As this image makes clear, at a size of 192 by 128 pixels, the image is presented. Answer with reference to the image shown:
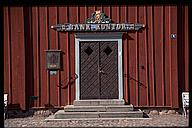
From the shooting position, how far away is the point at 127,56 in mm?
12711

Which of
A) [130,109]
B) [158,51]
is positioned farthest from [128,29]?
[130,109]

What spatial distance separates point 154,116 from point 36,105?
13.2 ft

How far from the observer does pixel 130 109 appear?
1203 centimetres

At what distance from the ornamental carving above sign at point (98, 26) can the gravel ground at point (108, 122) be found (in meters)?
Answer: 3.12

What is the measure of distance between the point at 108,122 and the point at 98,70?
2.62 m

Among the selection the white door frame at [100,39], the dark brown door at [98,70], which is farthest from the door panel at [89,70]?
the white door frame at [100,39]

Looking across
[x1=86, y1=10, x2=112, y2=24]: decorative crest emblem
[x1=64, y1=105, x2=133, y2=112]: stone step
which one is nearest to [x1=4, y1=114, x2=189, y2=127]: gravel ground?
[x1=64, y1=105, x2=133, y2=112]: stone step

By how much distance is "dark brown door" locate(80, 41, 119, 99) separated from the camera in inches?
507

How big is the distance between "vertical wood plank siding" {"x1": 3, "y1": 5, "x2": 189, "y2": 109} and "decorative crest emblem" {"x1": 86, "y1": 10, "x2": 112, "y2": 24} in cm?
13

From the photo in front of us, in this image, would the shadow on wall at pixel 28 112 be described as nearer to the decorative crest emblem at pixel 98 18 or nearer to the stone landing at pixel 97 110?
the stone landing at pixel 97 110

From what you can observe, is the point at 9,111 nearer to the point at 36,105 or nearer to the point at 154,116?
the point at 36,105

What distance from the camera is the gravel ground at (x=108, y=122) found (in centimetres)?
1030

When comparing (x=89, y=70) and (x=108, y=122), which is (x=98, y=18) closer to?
(x=89, y=70)

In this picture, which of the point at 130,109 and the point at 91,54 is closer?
the point at 130,109
